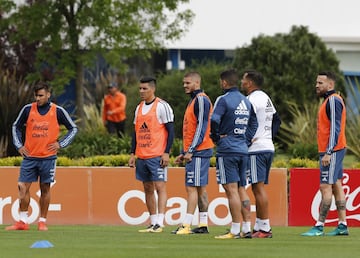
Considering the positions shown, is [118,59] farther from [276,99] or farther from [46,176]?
[46,176]

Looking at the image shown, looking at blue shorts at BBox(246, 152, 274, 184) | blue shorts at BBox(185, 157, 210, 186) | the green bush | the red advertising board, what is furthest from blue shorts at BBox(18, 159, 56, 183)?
the green bush

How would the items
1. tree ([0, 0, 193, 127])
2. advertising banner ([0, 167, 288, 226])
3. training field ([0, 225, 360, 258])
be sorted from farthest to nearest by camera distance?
tree ([0, 0, 193, 127]) → advertising banner ([0, 167, 288, 226]) → training field ([0, 225, 360, 258])

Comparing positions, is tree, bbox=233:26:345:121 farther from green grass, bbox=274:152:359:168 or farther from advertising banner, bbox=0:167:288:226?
advertising banner, bbox=0:167:288:226

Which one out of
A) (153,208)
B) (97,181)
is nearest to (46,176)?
(153,208)

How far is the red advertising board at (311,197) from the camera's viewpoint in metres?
19.4

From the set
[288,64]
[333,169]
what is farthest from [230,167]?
[288,64]

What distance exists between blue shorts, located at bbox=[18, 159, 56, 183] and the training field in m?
0.70

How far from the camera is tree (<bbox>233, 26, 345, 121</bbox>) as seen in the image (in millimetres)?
27950

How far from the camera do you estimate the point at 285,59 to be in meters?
28.6

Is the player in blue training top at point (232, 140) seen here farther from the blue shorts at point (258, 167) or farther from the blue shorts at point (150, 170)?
the blue shorts at point (150, 170)

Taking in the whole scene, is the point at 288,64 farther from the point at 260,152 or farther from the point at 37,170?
the point at 260,152

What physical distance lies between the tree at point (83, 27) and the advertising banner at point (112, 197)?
9551mm

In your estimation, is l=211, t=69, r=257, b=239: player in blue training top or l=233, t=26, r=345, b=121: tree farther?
l=233, t=26, r=345, b=121: tree

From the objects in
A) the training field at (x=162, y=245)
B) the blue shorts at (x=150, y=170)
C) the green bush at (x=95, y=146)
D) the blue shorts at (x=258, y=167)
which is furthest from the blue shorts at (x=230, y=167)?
the green bush at (x=95, y=146)
